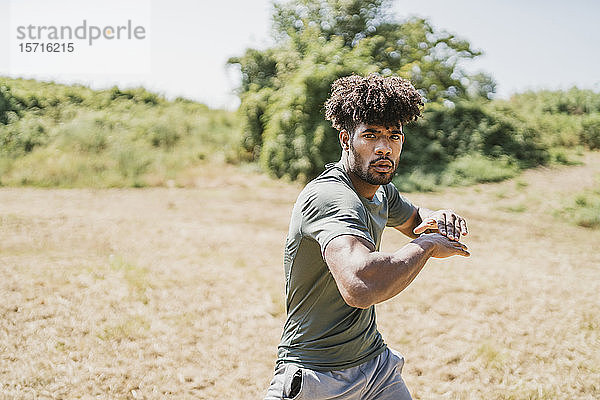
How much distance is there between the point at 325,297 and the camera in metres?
1.87

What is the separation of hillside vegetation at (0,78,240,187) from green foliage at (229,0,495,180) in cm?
195

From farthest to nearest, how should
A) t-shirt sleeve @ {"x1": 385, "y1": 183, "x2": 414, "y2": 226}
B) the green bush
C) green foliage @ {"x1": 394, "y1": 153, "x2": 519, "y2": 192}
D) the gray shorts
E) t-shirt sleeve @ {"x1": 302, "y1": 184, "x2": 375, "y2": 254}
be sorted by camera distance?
1. the green bush
2. green foliage @ {"x1": 394, "y1": 153, "x2": 519, "y2": 192}
3. t-shirt sleeve @ {"x1": 385, "y1": 183, "x2": 414, "y2": 226}
4. the gray shorts
5. t-shirt sleeve @ {"x1": 302, "y1": 184, "x2": 375, "y2": 254}

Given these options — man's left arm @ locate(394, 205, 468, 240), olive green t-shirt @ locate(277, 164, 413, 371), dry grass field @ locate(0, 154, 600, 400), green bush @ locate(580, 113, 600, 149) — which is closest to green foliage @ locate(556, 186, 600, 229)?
dry grass field @ locate(0, 154, 600, 400)

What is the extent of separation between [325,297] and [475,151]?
1497 centimetres

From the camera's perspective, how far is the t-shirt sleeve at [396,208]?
7.96 ft

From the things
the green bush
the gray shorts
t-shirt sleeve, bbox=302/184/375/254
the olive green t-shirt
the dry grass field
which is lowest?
the dry grass field

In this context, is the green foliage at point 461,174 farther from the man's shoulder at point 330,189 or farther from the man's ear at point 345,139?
the man's shoulder at point 330,189

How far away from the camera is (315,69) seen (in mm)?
13992

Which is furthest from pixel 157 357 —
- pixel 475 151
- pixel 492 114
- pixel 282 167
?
pixel 492 114

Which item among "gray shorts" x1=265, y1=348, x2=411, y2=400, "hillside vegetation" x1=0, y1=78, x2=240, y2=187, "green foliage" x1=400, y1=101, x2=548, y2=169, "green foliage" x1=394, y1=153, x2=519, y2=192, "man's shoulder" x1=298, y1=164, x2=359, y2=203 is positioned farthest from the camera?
"green foliage" x1=400, y1=101, x2=548, y2=169

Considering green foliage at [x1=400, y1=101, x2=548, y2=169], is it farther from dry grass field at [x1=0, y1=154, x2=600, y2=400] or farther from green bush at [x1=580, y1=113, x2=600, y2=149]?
dry grass field at [x1=0, y1=154, x2=600, y2=400]

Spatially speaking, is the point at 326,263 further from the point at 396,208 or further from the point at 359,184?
the point at 396,208

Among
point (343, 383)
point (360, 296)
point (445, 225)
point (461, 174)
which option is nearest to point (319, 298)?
point (343, 383)

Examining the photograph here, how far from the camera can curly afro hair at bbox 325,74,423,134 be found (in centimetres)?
190
